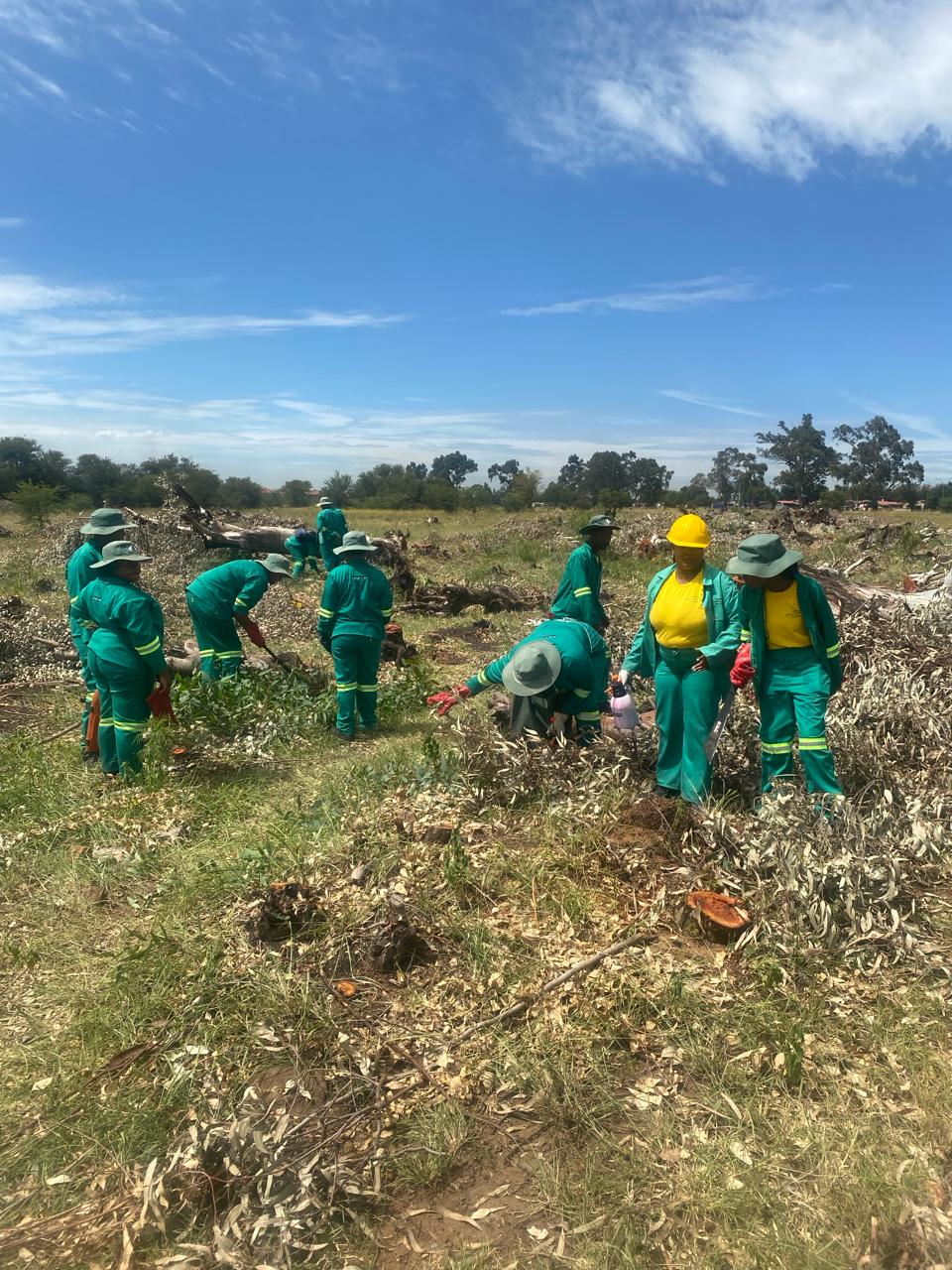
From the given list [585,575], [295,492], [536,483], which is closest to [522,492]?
[536,483]

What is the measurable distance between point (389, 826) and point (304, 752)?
194cm

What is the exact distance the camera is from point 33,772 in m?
5.32

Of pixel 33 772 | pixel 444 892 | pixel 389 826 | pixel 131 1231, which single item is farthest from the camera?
pixel 33 772

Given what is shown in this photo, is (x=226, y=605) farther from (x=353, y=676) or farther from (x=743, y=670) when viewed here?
(x=743, y=670)

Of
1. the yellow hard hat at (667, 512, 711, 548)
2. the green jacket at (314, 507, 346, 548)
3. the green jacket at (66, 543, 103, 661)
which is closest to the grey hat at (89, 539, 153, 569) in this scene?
the green jacket at (66, 543, 103, 661)

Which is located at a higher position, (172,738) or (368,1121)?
(172,738)

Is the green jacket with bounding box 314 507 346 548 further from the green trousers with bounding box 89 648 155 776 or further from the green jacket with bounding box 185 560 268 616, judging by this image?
the green trousers with bounding box 89 648 155 776

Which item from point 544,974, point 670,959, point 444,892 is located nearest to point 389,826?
point 444,892

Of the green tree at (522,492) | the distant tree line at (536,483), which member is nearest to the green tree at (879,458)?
the distant tree line at (536,483)

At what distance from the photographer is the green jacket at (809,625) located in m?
3.98

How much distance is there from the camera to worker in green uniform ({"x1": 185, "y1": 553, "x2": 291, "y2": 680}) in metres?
6.77

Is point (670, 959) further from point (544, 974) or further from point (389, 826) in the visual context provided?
point (389, 826)

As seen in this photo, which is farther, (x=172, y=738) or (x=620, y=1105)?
(x=172, y=738)

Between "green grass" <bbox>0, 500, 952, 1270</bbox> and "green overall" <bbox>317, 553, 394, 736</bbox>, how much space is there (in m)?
1.73
